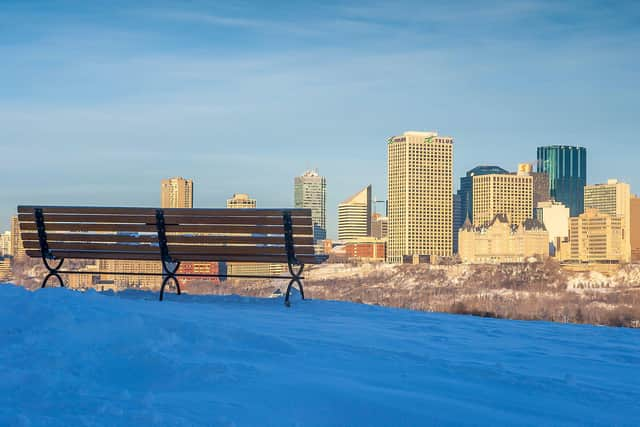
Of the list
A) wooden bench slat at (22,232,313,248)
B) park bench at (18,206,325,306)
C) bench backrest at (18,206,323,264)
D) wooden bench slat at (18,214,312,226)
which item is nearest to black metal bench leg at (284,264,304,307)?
park bench at (18,206,325,306)

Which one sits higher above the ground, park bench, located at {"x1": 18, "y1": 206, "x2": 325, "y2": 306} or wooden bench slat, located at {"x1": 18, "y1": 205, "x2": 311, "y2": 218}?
wooden bench slat, located at {"x1": 18, "y1": 205, "x2": 311, "y2": 218}

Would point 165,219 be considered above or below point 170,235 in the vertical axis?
above

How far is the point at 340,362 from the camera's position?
383 cm

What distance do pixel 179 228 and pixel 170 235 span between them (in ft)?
0.36

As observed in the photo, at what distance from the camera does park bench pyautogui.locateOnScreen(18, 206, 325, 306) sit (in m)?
7.03

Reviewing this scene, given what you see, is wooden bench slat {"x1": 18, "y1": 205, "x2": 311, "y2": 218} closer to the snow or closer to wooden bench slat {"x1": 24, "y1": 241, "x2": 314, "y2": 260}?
wooden bench slat {"x1": 24, "y1": 241, "x2": 314, "y2": 260}

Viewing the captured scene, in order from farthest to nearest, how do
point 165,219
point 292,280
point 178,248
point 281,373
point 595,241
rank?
point 595,241
point 178,248
point 165,219
point 292,280
point 281,373

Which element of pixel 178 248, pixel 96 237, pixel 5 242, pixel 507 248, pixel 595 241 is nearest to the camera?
pixel 178 248

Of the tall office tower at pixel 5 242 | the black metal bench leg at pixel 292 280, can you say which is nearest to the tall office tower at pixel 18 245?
the black metal bench leg at pixel 292 280

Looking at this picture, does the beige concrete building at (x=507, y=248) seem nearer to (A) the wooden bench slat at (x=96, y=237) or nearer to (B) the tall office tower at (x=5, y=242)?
(B) the tall office tower at (x=5, y=242)

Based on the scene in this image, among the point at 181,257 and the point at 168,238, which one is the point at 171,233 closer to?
the point at 168,238

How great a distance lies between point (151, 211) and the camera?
7242 mm

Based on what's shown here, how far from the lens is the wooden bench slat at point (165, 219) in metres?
7.03

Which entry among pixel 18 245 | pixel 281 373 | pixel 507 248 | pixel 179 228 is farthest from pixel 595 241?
pixel 281 373
